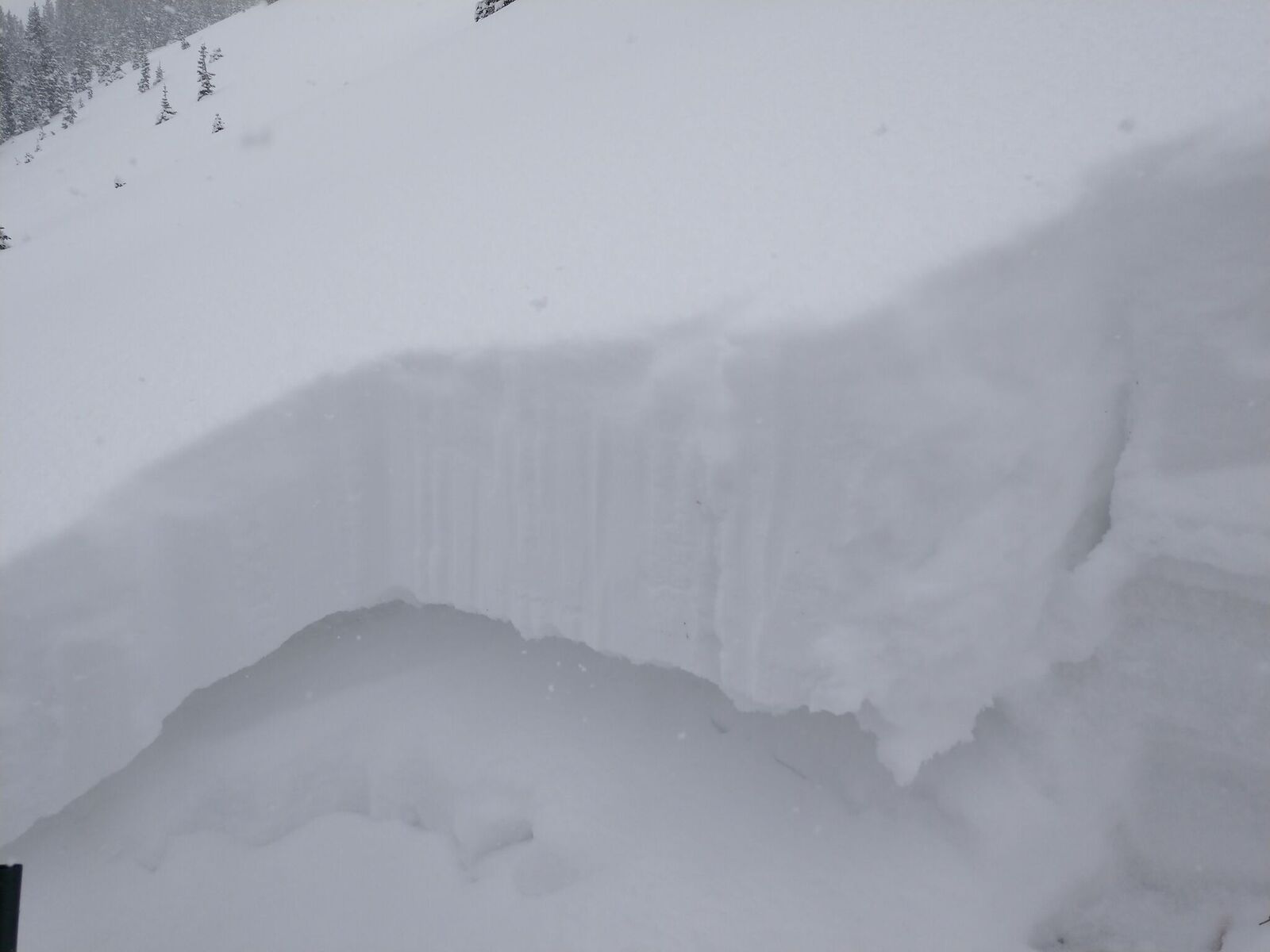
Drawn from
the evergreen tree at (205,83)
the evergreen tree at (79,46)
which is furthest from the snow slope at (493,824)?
the evergreen tree at (79,46)

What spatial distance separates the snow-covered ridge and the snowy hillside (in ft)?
0.06

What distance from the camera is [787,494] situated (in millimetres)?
2764

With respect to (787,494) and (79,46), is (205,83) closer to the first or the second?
(79,46)

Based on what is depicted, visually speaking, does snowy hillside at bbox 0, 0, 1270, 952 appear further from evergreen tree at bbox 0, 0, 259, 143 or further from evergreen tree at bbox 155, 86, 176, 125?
evergreen tree at bbox 0, 0, 259, 143

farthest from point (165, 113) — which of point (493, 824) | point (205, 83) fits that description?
point (493, 824)

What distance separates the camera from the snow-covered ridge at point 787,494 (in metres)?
2.69

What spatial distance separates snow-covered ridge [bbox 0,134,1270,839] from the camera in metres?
2.69

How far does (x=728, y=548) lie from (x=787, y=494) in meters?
0.33

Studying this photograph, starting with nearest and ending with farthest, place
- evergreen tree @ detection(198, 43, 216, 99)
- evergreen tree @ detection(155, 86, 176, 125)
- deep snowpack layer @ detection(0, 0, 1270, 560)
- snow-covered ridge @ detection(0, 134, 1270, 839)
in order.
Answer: snow-covered ridge @ detection(0, 134, 1270, 839), deep snowpack layer @ detection(0, 0, 1270, 560), evergreen tree @ detection(155, 86, 176, 125), evergreen tree @ detection(198, 43, 216, 99)

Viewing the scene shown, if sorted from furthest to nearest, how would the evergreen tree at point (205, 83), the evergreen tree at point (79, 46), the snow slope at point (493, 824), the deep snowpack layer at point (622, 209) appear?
the evergreen tree at point (79, 46) → the evergreen tree at point (205, 83) → the snow slope at point (493, 824) → the deep snowpack layer at point (622, 209)

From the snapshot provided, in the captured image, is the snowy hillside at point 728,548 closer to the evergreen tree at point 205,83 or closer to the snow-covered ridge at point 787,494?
the snow-covered ridge at point 787,494

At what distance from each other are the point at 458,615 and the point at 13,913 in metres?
2.30

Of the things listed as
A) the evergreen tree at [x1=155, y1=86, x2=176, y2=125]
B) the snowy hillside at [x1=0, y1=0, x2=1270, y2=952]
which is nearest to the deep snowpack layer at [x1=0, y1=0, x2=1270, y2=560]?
the snowy hillside at [x1=0, y1=0, x2=1270, y2=952]

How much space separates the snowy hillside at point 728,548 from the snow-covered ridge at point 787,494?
0.06 ft
